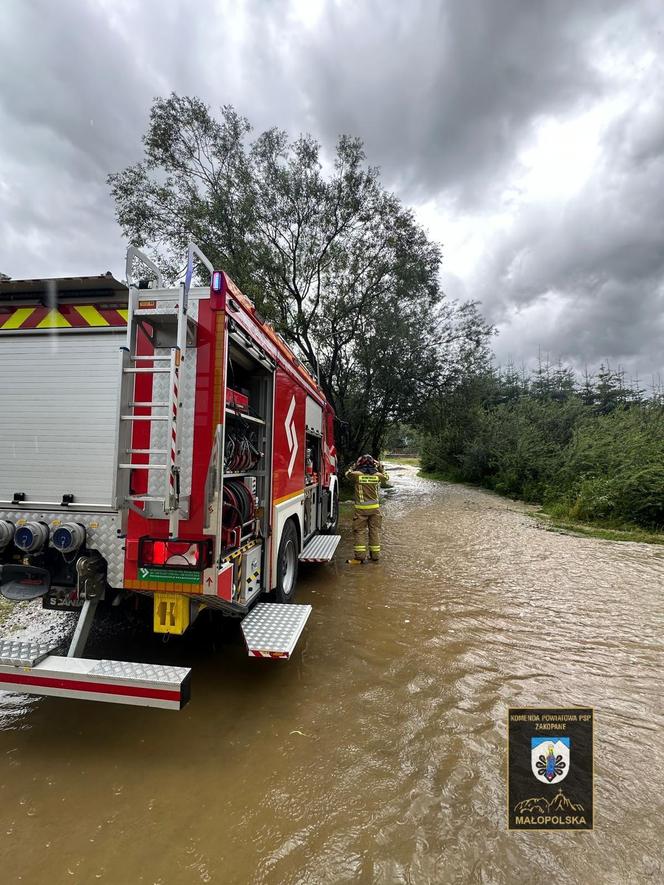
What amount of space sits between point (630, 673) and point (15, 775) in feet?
14.6

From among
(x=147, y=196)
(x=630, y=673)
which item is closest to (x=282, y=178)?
(x=147, y=196)

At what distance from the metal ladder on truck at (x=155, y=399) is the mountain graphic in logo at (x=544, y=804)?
7.19ft

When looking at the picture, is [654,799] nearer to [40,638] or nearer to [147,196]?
[40,638]

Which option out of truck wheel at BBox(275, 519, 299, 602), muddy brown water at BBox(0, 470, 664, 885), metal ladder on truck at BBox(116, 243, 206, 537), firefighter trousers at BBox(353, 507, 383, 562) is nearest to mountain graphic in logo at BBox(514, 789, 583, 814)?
muddy brown water at BBox(0, 470, 664, 885)

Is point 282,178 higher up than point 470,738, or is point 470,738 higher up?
point 282,178

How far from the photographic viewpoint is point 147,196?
45.0 ft

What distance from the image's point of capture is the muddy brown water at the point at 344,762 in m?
1.84

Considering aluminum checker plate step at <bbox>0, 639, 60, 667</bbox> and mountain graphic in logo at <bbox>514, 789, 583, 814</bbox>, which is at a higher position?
aluminum checker plate step at <bbox>0, 639, 60, 667</bbox>

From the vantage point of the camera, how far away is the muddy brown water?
1.84m

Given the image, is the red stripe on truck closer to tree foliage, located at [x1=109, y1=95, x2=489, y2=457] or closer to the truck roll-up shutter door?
the truck roll-up shutter door

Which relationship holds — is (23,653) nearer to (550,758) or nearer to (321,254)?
(550,758)

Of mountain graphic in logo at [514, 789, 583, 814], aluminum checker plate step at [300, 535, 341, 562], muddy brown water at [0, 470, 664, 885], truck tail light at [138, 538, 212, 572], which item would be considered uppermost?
truck tail light at [138, 538, 212, 572]

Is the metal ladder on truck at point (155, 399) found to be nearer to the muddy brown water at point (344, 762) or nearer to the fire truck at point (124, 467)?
the fire truck at point (124, 467)

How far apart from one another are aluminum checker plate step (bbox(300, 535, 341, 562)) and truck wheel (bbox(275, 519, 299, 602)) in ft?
1.85
